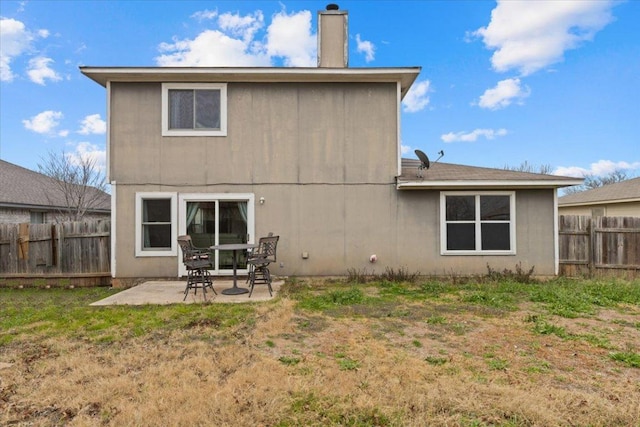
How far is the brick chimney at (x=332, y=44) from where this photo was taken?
9.16 m

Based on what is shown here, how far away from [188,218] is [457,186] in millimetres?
6313

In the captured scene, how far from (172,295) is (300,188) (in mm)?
3606

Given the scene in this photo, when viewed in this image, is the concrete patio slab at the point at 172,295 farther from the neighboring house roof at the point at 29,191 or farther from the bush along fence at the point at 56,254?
the neighboring house roof at the point at 29,191

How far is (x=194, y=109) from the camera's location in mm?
8398

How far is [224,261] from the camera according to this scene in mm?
8414

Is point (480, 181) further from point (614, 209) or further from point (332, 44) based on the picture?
point (614, 209)

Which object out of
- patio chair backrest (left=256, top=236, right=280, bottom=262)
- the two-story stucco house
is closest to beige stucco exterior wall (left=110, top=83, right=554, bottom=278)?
the two-story stucco house

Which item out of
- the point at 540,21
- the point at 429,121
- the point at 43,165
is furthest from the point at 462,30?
the point at 43,165

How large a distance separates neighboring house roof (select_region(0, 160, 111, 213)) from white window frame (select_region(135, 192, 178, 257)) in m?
7.67

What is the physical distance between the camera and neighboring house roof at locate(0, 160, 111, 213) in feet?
42.7

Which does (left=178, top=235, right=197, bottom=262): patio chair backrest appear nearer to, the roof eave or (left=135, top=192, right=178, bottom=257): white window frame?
(left=135, top=192, right=178, bottom=257): white window frame

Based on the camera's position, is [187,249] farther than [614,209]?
No

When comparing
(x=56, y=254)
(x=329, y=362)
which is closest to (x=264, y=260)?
(x=329, y=362)

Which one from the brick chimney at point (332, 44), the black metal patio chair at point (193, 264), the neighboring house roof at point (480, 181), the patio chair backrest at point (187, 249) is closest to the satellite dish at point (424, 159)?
the neighboring house roof at point (480, 181)
